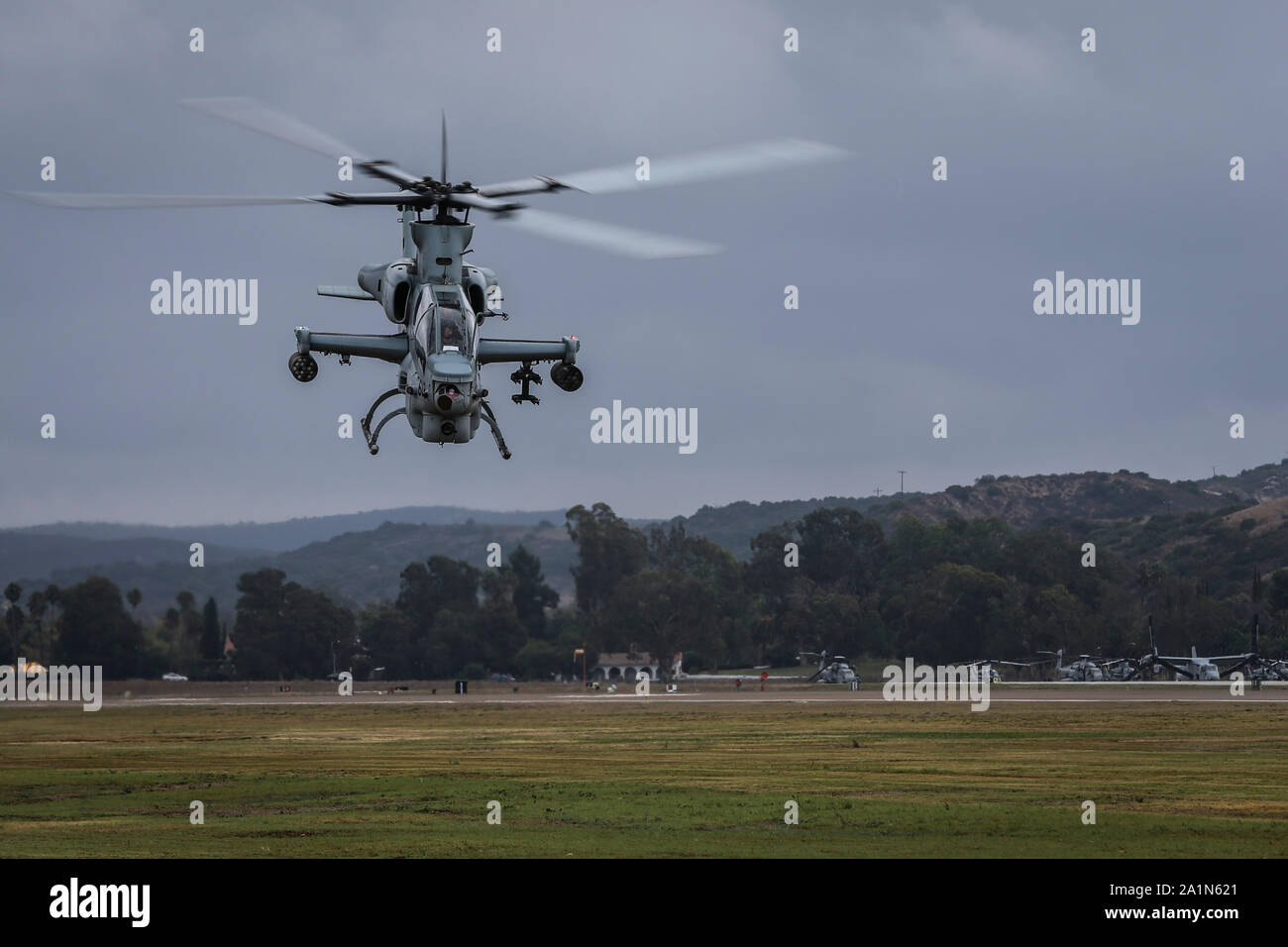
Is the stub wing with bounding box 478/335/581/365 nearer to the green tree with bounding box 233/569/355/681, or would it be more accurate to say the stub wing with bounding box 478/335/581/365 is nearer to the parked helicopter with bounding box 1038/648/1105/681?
the parked helicopter with bounding box 1038/648/1105/681

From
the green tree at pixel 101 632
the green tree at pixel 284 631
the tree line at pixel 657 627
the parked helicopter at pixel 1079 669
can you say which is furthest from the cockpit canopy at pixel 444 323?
the green tree at pixel 284 631

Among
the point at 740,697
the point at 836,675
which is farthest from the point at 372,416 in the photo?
the point at 836,675

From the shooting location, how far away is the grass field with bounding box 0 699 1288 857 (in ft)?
124

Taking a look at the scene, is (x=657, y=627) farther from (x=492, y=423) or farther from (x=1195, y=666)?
(x=492, y=423)

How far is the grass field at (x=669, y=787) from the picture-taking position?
37.7 meters

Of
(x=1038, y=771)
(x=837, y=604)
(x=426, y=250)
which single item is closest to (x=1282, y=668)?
(x=837, y=604)

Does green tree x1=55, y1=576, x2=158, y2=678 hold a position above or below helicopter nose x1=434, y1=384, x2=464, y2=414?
below

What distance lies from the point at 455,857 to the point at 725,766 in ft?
80.1

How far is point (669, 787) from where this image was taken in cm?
5084

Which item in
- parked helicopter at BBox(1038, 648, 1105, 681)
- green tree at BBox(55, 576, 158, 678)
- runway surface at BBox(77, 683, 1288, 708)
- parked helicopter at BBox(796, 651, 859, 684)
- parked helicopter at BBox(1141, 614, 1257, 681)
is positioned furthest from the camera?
green tree at BBox(55, 576, 158, 678)

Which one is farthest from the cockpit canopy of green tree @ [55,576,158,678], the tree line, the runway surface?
green tree @ [55,576,158,678]

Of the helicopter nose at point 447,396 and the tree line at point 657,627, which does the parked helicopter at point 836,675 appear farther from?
the helicopter nose at point 447,396
